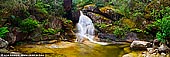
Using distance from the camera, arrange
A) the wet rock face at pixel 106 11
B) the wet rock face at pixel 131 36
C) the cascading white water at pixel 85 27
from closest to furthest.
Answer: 1. the wet rock face at pixel 131 36
2. the cascading white water at pixel 85 27
3. the wet rock face at pixel 106 11

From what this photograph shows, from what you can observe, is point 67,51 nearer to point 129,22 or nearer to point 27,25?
point 27,25

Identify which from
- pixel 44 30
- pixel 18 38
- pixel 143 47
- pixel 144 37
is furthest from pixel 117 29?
pixel 18 38

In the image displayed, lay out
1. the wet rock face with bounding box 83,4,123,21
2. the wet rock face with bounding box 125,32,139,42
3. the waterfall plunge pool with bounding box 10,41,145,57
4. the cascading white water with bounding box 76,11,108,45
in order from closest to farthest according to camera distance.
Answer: the waterfall plunge pool with bounding box 10,41,145,57 → the wet rock face with bounding box 125,32,139,42 → the cascading white water with bounding box 76,11,108,45 → the wet rock face with bounding box 83,4,123,21

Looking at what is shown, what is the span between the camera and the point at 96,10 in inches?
1123

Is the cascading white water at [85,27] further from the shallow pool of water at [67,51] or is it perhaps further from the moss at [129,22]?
the shallow pool of water at [67,51]

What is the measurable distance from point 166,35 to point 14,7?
38.0 feet

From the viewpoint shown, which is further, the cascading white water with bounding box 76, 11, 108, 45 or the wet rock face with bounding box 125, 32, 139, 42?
the cascading white water with bounding box 76, 11, 108, 45

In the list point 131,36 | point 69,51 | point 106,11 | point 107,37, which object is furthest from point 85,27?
point 69,51

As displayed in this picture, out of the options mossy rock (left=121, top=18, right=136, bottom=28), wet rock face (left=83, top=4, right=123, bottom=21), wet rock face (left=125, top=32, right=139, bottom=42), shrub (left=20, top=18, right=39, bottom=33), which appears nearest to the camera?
shrub (left=20, top=18, right=39, bottom=33)

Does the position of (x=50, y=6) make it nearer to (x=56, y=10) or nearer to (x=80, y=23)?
(x=56, y=10)

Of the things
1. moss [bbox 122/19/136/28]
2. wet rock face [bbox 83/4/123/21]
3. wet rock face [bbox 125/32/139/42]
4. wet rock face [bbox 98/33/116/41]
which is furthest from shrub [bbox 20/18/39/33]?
wet rock face [bbox 83/4/123/21]

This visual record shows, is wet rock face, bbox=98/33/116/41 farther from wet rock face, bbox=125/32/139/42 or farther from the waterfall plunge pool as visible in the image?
the waterfall plunge pool

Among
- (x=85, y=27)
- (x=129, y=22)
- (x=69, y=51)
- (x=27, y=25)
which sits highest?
(x=27, y=25)

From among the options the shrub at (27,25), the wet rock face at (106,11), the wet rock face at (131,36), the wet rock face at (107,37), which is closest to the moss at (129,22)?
the wet rock face at (131,36)
